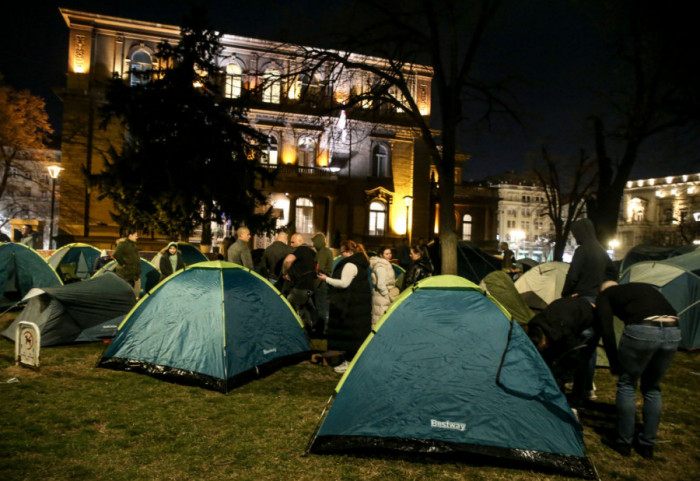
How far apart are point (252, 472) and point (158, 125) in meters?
18.2

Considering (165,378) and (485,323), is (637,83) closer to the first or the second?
(485,323)

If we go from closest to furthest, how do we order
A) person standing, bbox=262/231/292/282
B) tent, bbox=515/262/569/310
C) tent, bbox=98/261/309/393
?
1. tent, bbox=98/261/309/393
2. person standing, bbox=262/231/292/282
3. tent, bbox=515/262/569/310

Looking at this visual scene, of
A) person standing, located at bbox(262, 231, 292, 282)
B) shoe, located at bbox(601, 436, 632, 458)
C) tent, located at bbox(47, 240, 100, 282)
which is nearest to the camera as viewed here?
shoe, located at bbox(601, 436, 632, 458)

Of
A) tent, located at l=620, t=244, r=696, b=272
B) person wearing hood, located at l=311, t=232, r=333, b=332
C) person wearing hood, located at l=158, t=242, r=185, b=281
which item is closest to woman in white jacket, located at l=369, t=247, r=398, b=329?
person wearing hood, located at l=311, t=232, r=333, b=332

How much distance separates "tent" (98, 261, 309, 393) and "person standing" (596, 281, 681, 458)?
4287 millimetres

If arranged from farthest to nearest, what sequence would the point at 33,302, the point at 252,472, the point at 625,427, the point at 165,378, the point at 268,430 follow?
the point at 33,302 → the point at 165,378 → the point at 268,430 → the point at 625,427 → the point at 252,472

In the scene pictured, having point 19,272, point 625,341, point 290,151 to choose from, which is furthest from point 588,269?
point 290,151

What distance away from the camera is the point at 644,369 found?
421 centimetres

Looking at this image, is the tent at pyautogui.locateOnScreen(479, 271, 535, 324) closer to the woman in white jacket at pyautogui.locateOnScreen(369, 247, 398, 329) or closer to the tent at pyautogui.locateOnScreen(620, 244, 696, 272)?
the woman in white jacket at pyautogui.locateOnScreen(369, 247, 398, 329)

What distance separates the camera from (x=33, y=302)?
7891 millimetres

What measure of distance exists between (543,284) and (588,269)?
7.19m

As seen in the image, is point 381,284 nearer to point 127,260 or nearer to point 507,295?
point 507,295

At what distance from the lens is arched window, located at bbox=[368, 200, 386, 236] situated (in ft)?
116

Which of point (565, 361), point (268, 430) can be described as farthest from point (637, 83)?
point (268, 430)
